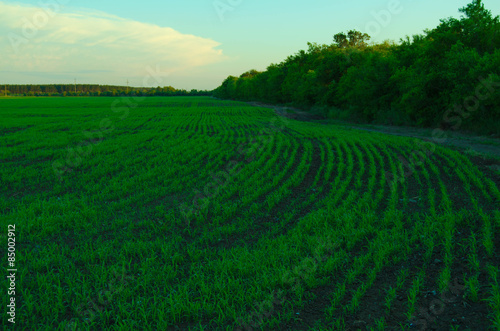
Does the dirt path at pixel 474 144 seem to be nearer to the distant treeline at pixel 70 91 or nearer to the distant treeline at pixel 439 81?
the distant treeline at pixel 439 81

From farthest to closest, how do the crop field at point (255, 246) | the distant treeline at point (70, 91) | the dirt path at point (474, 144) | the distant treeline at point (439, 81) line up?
the distant treeline at point (70, 91)
the distant treeline at point (439, 81)
the dirt path at point (474, 144)
the crop field at point (255, 246)

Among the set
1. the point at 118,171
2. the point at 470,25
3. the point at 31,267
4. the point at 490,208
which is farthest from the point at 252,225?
the point at 470,25

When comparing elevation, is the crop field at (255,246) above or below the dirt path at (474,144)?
below

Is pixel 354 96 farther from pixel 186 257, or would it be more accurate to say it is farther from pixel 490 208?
pixel 186 257

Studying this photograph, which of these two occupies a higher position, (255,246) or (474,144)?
(474,144)

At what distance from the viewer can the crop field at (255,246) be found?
398 centimetres

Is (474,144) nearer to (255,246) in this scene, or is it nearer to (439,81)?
(439,81)

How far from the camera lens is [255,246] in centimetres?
579

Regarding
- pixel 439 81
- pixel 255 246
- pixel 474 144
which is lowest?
pixel 255 246

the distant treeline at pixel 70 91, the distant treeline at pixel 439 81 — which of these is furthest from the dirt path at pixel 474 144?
the distant treeline at pixel 70 91

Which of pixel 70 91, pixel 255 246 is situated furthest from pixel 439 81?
pixel 70 91

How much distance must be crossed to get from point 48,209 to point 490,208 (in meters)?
9.88

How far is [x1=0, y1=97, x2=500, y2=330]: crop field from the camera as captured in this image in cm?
398

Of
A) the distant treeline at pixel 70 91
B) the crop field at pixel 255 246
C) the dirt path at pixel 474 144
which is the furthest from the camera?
the distant treeline at pixel 70 91
